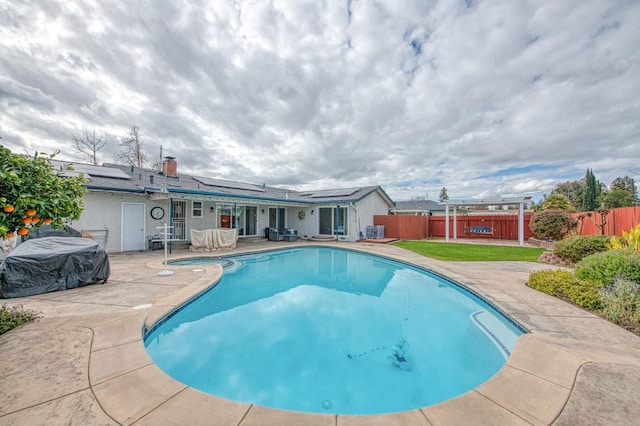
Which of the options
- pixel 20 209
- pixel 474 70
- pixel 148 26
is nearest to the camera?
pixel 20 209

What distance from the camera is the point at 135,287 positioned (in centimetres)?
562

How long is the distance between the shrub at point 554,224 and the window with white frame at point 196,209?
61.1ft

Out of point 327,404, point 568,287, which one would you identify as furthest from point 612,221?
point 327,404

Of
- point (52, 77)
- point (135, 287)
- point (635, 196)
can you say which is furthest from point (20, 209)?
point (635, 196)

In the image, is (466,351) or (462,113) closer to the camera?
(466,351)

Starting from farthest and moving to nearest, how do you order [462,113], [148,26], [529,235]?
[529,235] → [462,113] → [148,26]

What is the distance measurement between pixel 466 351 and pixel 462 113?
41.4ft

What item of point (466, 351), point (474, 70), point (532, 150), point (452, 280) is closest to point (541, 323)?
point (466, 351)

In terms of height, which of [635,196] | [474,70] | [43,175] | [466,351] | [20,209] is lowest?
[466,351]

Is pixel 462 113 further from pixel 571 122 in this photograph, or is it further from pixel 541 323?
pixel 541 323

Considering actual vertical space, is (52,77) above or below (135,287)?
above

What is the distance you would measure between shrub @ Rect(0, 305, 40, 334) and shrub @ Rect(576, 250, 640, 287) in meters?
10.0

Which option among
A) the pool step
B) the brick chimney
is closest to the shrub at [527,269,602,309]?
the pool step

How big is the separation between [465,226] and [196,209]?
1842 centimetres
